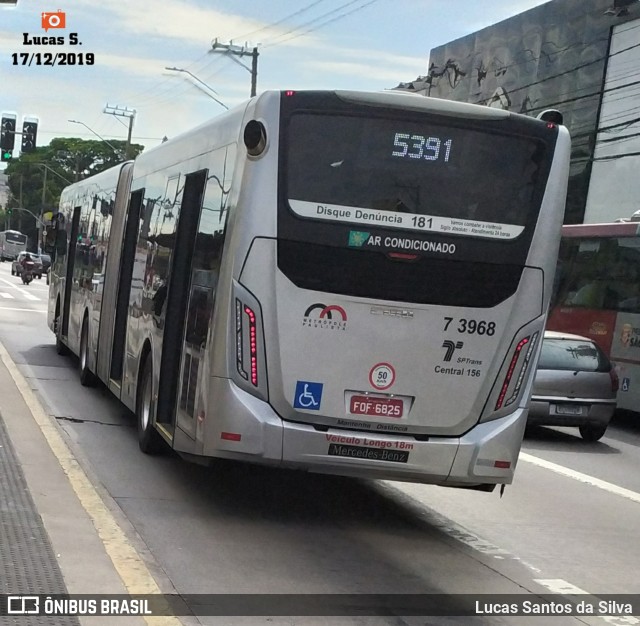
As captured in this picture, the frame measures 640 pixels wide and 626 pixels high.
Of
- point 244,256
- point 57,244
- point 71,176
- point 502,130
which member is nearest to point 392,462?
point 244,256

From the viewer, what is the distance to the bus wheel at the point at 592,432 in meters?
16.9

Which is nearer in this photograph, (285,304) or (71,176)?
(285,304)

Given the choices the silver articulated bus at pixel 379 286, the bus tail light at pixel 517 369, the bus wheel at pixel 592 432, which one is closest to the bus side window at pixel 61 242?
the bus wheel at pixel 592 432

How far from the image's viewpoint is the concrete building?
3731cm

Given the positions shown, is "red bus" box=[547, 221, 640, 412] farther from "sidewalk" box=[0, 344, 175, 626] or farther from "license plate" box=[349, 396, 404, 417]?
"license plate" box=[349, 396, 404, 417]

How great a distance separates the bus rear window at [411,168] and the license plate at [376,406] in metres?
1.30

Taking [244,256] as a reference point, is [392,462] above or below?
below

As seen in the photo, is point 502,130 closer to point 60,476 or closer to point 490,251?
point 490,251

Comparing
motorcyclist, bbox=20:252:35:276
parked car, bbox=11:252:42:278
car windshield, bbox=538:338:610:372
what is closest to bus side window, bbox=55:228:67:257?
car windshield, bbox=538:338:610:372

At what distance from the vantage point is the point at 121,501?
941cm

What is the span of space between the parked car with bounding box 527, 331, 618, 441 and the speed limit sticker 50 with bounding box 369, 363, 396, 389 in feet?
26.0

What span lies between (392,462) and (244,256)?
5.82 ft

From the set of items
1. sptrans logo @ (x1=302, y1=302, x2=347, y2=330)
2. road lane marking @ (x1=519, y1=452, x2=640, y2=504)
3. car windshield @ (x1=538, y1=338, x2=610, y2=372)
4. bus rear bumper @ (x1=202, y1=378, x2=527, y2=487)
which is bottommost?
road lane marking @ (x1=519, y1=452, x2=640, y2=504)

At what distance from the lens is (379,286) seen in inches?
343
